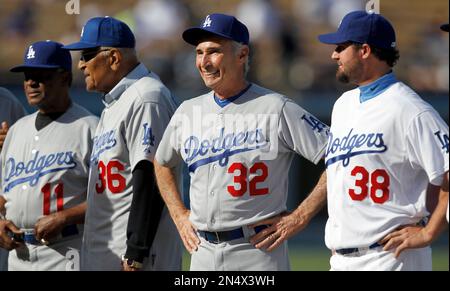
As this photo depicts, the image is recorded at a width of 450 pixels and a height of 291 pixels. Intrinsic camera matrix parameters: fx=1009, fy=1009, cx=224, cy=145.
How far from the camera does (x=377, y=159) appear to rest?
469cm

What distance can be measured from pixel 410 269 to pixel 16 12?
30.9 feet

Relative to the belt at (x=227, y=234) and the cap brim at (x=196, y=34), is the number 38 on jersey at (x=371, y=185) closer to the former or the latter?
the belt at (x=227, y=234)

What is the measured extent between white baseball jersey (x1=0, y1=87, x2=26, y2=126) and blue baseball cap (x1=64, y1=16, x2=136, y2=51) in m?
1.16

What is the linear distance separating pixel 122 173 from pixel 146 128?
0.29 m

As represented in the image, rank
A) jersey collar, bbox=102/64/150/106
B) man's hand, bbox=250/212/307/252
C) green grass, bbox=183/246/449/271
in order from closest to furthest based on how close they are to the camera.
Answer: man's hand, bbox=250/212/307/252, jersey collar, bbox=102/64/150/106, green grass, bbox=183/246/449/271

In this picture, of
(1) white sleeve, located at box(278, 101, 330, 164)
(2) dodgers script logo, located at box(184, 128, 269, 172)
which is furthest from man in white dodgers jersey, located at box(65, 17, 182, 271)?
(1) white sleeve, located at box(278, 101, 330, 164)

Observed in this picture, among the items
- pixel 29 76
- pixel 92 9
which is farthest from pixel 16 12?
pixel 29 76

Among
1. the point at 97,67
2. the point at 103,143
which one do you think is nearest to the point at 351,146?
the point at 103,143

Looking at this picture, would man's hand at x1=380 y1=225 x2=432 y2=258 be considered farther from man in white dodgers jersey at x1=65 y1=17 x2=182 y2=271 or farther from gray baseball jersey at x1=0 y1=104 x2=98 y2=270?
gray baseball jersey at x1=0 y1=104 x2=98 y2=270

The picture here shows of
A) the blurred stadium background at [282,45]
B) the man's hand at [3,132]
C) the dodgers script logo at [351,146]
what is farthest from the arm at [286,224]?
the blurred stadium background at [282,45]

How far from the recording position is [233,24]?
5289mm

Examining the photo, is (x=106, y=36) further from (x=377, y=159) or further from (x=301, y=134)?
(x=377, y=159)

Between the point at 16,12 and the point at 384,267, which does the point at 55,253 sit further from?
the point at 16,12

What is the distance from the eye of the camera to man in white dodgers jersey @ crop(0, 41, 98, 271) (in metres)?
6.12
